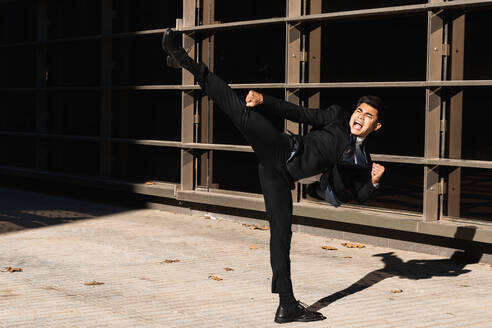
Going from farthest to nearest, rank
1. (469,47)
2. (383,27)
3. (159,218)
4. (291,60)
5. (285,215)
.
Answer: (159,218) < (291,60) < (383,27) < (469,47) < (285,215)

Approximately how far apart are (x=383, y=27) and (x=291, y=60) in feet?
4.90

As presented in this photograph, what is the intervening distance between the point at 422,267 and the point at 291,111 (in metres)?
3.77

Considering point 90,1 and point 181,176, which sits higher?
point 90,1

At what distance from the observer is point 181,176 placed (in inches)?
548

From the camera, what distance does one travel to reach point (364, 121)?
22.8ft

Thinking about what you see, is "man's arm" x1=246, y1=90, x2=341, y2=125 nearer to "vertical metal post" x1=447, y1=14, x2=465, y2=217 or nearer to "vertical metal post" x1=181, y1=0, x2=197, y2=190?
"vertical metal post" x1=447, y1=14, x2=465, y2=217

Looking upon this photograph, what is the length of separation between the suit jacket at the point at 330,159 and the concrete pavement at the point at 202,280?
1107 millimetres

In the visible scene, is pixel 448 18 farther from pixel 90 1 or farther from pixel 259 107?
pixel 90 1

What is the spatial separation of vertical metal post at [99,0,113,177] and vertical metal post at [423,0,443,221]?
22.1 ft

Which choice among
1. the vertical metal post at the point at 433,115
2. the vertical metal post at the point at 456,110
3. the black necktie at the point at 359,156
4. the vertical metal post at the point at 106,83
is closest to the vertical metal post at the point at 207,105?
the vertical metal post at the point at 106,83

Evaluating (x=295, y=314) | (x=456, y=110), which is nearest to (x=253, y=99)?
(x=295, y=314)

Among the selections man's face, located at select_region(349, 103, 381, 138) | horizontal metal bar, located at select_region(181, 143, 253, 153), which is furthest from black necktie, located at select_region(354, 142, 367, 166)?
horizontal metal bar, located at select_region(181, 143, 253, 153)

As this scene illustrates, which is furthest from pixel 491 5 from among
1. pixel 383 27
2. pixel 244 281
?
pixel 244 281

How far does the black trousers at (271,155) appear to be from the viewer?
659 centimetres
